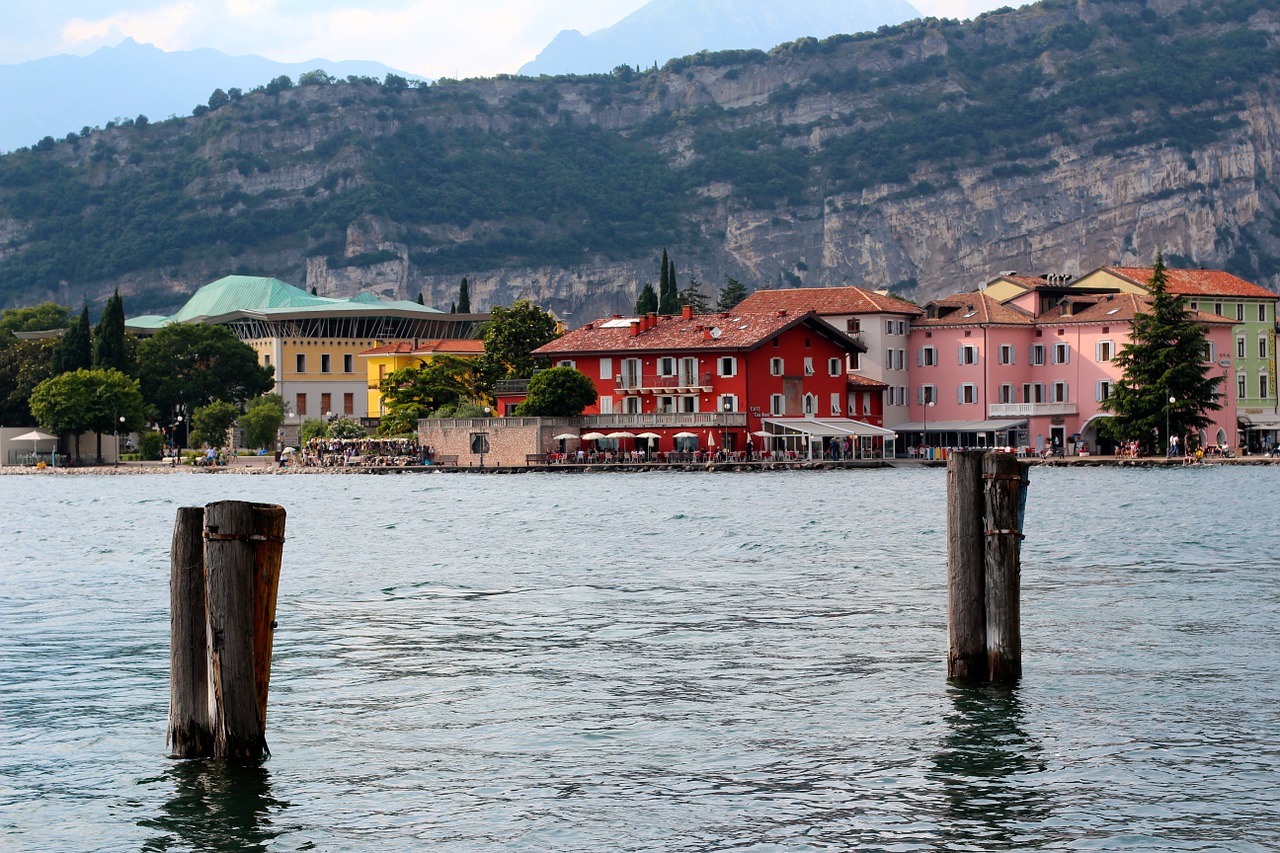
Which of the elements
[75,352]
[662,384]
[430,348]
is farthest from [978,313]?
[75,352]

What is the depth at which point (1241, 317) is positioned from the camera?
96688 millimetres

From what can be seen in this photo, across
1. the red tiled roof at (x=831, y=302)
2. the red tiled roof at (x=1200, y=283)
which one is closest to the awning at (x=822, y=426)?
the red tiled roof at (x=831, y=302)

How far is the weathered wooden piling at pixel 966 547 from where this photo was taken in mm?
13484

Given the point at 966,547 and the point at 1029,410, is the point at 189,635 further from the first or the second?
the point at 1029,410

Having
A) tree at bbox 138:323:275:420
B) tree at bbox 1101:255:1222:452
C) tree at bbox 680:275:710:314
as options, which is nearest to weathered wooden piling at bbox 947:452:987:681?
tree at bbox 1101:255:1222:452

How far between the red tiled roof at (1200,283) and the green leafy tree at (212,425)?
178 feet

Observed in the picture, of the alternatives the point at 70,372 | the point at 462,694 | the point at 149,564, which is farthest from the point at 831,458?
the point at 462,694

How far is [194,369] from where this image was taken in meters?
114

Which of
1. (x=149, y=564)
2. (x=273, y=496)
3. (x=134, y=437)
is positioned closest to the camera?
(x=149, y=564)

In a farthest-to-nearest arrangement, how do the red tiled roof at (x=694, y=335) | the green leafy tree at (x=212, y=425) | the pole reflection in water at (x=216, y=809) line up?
1. the green leafy tree at (x=212, y=425)
2. the red tiled roof at (x=694, y=335)
3. the pole reflection in water at (x=216, y=809)

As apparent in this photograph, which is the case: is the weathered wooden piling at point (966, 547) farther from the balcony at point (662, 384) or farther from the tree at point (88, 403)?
the tree at point (88, 403)

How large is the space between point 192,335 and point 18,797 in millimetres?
106372

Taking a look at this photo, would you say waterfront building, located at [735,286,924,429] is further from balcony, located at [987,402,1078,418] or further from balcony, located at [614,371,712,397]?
balcony, located at [614,371,712,397]

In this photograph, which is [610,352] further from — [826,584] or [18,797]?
[18,797]
